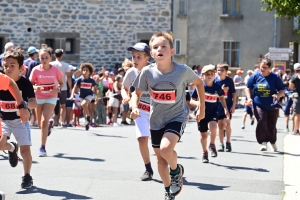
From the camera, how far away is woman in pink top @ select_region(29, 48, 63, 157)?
38.8ft

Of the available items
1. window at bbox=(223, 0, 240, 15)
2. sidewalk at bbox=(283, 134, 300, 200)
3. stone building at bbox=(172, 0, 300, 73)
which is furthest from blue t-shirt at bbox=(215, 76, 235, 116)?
window at bbox=(223, 0, 240, 15)

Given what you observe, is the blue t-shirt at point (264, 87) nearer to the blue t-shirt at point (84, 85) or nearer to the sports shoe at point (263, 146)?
the sports shoe at point (263, 146)

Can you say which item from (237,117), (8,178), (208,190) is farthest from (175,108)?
(237,117)

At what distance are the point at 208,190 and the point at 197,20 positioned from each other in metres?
33.0

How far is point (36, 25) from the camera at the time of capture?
102 ft

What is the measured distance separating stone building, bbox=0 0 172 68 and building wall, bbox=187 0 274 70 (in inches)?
373

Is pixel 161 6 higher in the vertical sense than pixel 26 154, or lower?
higher

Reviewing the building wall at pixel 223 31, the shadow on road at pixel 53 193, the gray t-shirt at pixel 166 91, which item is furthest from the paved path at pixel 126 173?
the building wall at pixel 223 31

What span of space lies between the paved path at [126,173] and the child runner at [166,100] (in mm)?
706

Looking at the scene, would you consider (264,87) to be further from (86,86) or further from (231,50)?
(231,50)

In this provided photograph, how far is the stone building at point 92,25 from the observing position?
31.1m

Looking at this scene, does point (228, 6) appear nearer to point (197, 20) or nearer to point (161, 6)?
point (197, 20)

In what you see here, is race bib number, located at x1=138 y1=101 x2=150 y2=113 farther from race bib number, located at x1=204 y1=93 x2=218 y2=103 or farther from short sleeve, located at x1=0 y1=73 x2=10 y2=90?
race bib number, located at x1=204 y1=93 x2=218 y2=103

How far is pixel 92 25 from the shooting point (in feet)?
105
